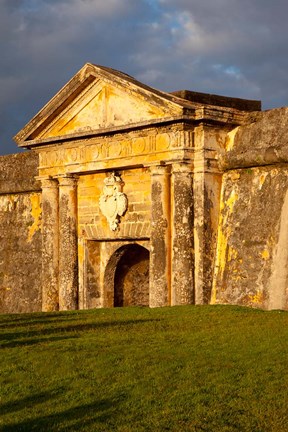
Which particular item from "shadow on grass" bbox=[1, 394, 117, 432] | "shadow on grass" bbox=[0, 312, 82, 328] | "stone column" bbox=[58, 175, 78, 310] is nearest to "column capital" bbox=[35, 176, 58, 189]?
"stone column" bbox=[58, 175, 78, 310]

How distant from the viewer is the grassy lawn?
5637 millimetres

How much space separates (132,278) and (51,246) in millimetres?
1595

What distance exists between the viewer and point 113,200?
14.0 m

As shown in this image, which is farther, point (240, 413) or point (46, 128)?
point (46, 128)

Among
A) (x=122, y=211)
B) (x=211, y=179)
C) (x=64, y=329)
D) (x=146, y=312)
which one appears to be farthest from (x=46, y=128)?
(x=64, y=329)

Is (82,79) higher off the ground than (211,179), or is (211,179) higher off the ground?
(82,79)

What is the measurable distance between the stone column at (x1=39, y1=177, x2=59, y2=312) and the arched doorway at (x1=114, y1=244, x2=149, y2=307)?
1120 mm

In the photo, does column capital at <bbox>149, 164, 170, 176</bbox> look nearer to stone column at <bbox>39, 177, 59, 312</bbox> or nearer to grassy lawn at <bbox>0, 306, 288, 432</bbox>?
stone column at <bbox>39, 177, 59, 312</bbox>

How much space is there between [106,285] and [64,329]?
5124 millimetres

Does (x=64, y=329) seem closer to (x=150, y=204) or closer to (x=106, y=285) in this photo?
(x=150, y=204)

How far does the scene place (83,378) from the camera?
6.76 m

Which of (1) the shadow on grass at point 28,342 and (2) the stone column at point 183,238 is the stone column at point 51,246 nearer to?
(2) the stone column at point 183,238

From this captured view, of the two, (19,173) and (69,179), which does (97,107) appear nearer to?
(69,179)

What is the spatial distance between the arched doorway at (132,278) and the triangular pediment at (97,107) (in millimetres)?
2405
